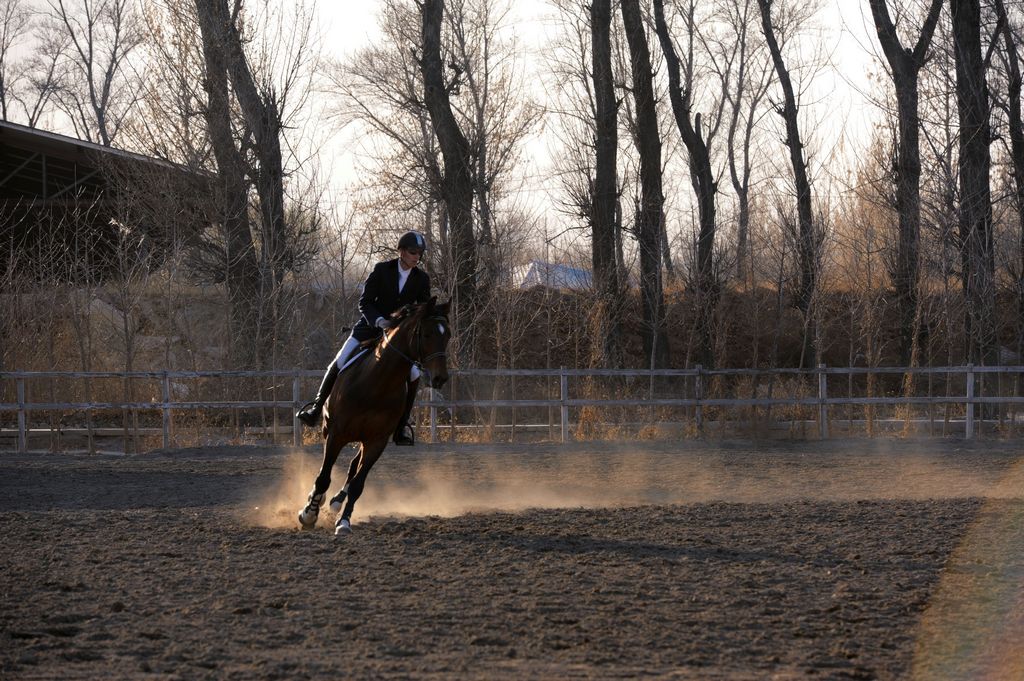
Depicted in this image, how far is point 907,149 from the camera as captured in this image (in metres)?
24.7

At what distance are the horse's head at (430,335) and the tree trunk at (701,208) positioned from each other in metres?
17.5

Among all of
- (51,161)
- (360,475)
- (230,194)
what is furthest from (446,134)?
(360,475)

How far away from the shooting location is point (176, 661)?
213 inches

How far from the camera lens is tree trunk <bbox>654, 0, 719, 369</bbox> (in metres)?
27.1

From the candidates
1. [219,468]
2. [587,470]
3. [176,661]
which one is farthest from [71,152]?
[176,661]

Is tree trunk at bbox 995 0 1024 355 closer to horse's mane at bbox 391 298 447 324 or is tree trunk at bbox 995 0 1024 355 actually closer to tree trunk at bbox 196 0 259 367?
tree trunk at bbox 196 0 259 367

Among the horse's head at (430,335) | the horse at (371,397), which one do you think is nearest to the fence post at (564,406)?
the horse at (371,397)

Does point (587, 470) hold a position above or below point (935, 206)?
below

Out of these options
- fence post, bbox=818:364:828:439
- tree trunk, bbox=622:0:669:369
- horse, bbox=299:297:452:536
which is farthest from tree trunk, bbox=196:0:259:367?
horse, bbox=299:297:452:536

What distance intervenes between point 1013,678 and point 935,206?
1931 cm

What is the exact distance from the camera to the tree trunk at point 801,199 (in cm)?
2535

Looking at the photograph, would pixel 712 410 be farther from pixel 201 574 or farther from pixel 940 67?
pixel 201 574

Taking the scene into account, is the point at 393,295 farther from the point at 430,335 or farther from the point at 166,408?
the point at 166,408

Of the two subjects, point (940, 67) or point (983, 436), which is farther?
point (940, 67)
